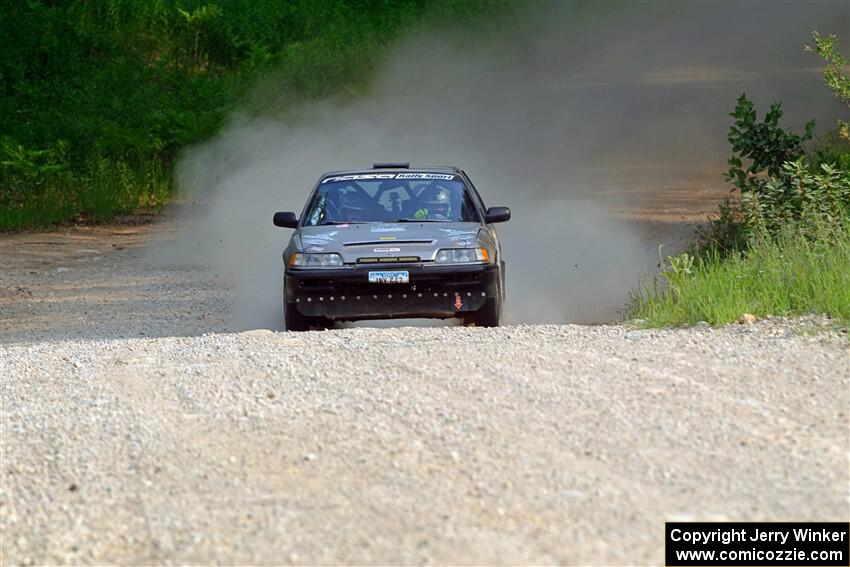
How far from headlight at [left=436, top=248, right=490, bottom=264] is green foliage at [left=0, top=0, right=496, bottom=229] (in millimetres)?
13098

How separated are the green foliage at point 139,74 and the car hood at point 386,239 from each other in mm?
12227

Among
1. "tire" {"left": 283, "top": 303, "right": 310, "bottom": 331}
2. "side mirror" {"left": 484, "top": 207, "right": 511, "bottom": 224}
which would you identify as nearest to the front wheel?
"tire" {"left": 283, "top": 303, "right": 310, "bottom": 331}

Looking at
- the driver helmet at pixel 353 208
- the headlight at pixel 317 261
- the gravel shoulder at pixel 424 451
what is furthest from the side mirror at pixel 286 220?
the gravel shoulder at pixel 424 451

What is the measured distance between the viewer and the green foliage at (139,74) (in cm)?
2437

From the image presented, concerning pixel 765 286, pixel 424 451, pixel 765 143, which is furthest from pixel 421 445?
pixel 765 143

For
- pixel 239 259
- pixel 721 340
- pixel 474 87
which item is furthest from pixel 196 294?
pixel 474 87

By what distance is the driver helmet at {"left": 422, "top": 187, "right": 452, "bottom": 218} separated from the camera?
491 inches

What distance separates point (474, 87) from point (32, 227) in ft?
37.6

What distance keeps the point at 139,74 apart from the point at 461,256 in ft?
61.6

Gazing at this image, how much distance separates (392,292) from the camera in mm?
11203

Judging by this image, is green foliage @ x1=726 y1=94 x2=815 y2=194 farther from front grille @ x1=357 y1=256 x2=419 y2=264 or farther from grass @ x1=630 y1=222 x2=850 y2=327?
front grille @ x1=357 y1=256 x2=419 y2=264

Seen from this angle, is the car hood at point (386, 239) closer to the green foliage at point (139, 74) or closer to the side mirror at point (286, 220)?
the side mirror at point (286, 220)

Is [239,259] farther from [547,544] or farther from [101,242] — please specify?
[547,544]

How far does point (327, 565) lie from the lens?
527 centimetres
